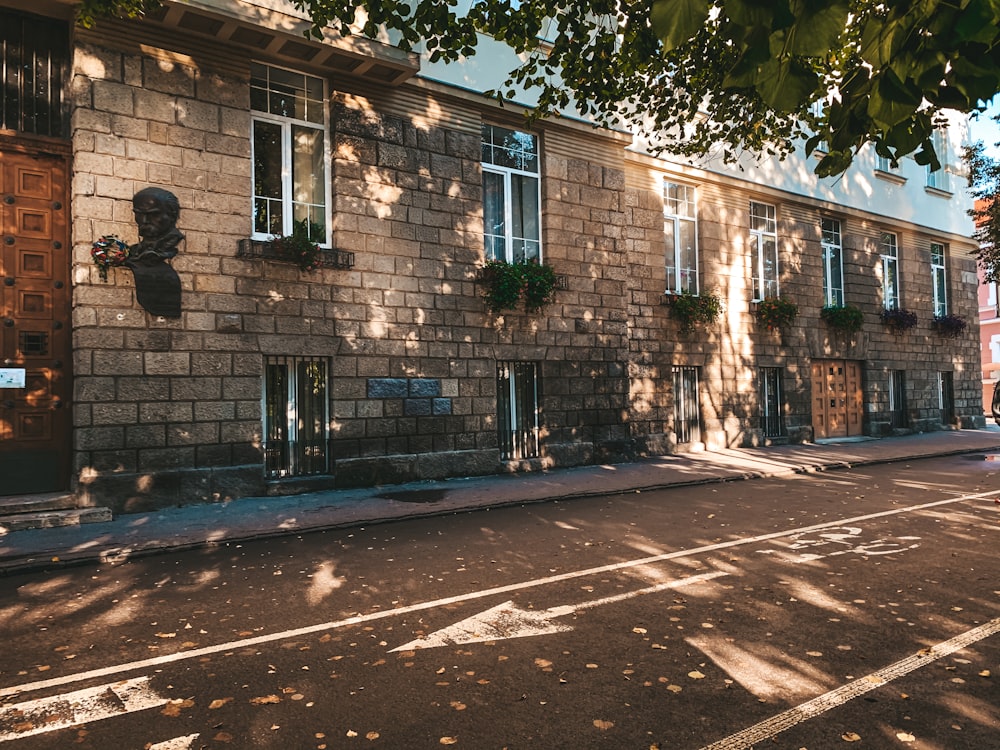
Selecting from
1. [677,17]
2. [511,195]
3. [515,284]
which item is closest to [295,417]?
[515,284]

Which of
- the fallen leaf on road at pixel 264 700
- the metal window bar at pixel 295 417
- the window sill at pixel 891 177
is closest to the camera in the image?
the fallen leaf on road at pixel 264 700

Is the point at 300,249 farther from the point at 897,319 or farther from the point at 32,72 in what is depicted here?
the point at 897,319

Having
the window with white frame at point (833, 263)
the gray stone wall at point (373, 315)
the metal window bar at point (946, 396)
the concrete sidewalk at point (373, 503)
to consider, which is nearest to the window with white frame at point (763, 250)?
the gray stone wall at point (373, 315)

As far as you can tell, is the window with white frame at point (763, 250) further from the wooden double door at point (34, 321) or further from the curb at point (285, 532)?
the wooden double door at point (34, 321)

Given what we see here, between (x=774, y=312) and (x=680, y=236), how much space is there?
3445 millimetres

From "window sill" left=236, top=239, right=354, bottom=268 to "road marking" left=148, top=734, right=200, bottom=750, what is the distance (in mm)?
8490

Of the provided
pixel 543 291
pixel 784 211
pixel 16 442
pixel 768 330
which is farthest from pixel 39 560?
pixel 784 211

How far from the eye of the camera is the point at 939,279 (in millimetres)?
24797

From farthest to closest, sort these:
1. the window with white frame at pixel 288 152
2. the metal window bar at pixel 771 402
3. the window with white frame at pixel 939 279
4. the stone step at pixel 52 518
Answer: the window with white frame at pixel 939 279 < the metal window bar at pixel 771 402 < the window with white frame at pixel 288 152 < the stone step at pixel 52 518

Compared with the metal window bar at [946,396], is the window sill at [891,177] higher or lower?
higher

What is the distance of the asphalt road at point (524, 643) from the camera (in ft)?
10.5

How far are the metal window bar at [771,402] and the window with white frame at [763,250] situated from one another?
2061mm

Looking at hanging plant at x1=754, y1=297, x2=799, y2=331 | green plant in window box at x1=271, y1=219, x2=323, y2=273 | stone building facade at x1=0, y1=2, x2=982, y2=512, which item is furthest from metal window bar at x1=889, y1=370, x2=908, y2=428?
green plant in window box at x1=271, y1=219, x2=323, y2=273

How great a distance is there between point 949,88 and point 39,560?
7.86m
